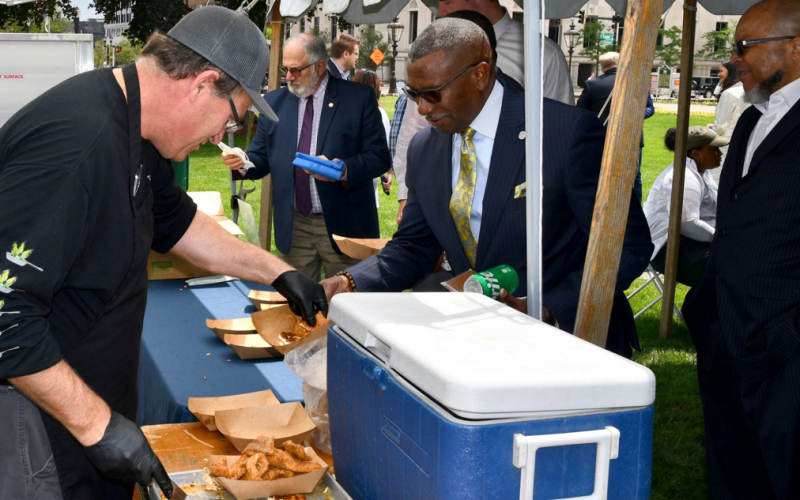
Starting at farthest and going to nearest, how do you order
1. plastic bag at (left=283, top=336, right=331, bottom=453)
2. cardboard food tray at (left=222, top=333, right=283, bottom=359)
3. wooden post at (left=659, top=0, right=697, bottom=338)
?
wooden post at (left=659, top=0, right=697, bottom=338) < cardboard food tray at (left=222, top=333, right=283, bottom=359) < plastic bag at (left=283, top=336, right=331, bottom=453)

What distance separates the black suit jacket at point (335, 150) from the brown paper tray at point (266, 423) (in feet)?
7.78

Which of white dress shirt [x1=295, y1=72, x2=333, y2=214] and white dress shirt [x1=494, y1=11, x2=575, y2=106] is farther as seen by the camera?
white dress shirt [x1=295, y1=72, x2=333, y2=214]

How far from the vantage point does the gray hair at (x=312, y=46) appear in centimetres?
430

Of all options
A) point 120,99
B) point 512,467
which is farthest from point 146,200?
point 512,467

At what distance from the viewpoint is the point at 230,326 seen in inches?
108

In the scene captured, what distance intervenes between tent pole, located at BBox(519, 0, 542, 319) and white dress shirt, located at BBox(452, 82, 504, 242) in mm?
567

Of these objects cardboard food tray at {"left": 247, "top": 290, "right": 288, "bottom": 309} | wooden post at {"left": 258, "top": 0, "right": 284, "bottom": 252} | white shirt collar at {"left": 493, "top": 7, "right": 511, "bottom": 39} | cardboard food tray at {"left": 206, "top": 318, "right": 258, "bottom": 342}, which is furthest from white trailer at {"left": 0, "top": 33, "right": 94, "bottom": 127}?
cardboard food tray at {"left": 206, "top": 318, "right": 258, "bottom": 342}

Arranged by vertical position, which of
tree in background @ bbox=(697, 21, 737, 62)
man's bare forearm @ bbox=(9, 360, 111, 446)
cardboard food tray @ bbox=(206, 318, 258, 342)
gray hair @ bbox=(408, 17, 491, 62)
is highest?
tree in background @ bbox=(697, 21, 737, 62)

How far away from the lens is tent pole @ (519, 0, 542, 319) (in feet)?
5.07

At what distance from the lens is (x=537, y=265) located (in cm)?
165

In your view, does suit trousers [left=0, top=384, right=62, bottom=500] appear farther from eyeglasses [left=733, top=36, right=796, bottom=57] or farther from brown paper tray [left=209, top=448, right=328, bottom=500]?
eyeglasses [left=733, top=36, right=796, bottom=57]

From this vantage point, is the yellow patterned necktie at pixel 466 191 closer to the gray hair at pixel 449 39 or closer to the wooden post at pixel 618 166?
the gray hair at pixel 449 39

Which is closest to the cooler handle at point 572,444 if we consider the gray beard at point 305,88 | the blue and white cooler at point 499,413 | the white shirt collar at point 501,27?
the blue and white cooler at point 499,413

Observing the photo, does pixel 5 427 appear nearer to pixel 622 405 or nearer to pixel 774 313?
pixel 622 405
